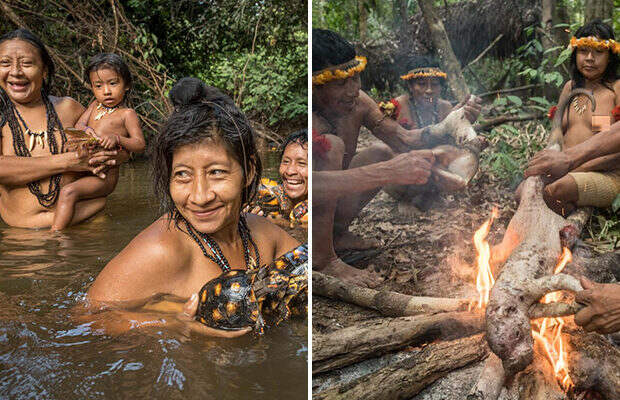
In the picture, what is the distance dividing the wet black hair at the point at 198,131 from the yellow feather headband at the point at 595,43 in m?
1.08

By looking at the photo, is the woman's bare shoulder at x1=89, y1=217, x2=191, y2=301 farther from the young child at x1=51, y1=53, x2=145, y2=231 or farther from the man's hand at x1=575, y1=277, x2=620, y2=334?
the young child at x1=51, y1=53, x2=145, y2=231

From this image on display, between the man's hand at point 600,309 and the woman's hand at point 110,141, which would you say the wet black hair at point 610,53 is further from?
the woman's hand at point 110,141

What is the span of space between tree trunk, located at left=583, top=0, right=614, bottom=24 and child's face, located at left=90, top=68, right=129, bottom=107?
277 centimetres

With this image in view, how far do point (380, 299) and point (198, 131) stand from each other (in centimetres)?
83

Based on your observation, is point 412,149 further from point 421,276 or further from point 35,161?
point 35,161

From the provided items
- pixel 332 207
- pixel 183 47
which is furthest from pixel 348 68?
pixel 183 47

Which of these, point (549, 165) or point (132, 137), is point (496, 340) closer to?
point (549, 165)

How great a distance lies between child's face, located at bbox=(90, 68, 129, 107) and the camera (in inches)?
134

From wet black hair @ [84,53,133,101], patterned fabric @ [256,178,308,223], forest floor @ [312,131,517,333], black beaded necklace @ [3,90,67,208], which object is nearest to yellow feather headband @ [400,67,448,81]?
forest floor @ [312,131,517,333]

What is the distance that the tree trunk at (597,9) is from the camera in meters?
1.53

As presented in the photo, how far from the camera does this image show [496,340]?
143 cm

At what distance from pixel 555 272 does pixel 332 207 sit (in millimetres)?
642

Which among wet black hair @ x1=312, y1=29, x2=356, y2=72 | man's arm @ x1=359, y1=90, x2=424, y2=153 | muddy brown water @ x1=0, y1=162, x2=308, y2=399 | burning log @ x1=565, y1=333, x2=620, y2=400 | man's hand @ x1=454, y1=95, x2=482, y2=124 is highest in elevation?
wet black hair @ x1=312, y1=29, x2=356, y2=72

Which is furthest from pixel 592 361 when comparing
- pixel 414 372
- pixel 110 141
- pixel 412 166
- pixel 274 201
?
pixel 110 141
